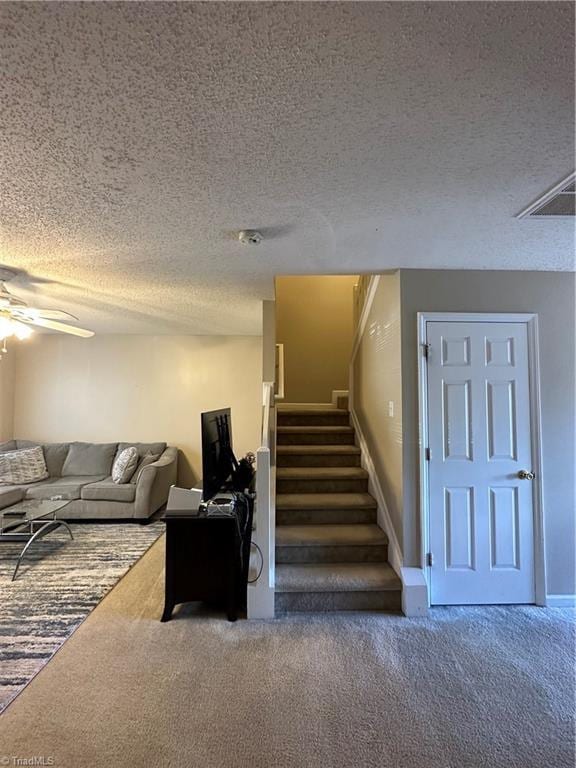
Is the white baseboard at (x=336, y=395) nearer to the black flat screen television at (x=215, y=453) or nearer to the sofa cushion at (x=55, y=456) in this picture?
the black flat screen television at (x=215, y=453)

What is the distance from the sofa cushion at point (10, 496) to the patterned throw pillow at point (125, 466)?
3.24 feet

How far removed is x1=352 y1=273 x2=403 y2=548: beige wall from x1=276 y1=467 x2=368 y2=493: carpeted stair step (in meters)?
0.25

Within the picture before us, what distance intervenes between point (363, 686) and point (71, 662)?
61.1 inches

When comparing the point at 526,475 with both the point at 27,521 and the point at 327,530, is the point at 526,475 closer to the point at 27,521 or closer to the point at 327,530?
the point at 327,530

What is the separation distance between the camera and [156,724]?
1.65 metres

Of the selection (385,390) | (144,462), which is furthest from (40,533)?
(385,390)

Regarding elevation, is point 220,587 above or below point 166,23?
below

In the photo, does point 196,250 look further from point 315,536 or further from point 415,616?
point 415,616

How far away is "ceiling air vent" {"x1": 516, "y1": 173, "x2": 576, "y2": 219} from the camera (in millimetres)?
1702

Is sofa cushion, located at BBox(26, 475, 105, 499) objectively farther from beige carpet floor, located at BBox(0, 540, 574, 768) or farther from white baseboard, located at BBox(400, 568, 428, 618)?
white baseboard, located at BBox(400, 568, 428, 618)

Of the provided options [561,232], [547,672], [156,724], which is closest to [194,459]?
[156,724]

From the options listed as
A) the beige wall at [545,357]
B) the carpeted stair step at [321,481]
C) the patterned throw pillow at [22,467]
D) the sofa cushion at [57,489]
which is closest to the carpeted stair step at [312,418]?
the carpeted stair step at [321,481]

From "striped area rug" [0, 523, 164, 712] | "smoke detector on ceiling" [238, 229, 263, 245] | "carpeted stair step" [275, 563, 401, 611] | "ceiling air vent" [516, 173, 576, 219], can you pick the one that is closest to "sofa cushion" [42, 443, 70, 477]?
"striped area rug" [0, 523, 164, 712]

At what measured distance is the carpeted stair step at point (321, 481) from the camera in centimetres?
336
